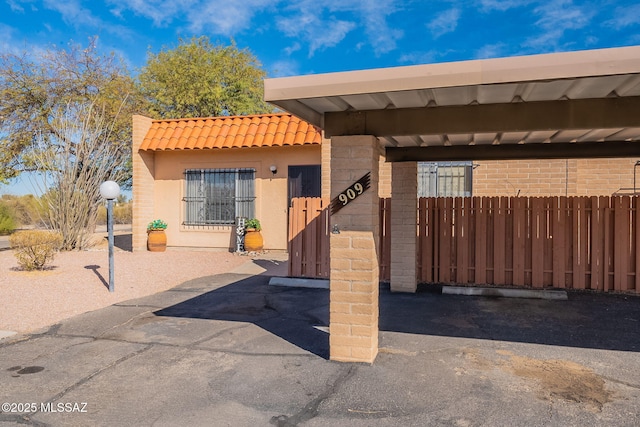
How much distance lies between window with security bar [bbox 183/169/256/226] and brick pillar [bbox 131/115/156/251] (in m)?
1.28

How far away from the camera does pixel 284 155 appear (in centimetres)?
1398

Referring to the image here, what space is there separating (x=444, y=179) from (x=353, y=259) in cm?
927

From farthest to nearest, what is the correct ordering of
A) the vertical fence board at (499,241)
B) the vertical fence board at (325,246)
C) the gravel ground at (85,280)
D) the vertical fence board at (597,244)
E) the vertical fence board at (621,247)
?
1. the vertical fence board at (325,246)
2. the vertical fence board at (499,241)
3. the vertical fence board at (597,244)
4. the vertical fence board at (621,247)
5. the gravel ground at (85,280)

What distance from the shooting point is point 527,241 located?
29.6ft

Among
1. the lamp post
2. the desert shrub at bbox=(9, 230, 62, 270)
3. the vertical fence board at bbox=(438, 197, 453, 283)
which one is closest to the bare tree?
the desert shrub at bbox=(9, 230, 62, 270)

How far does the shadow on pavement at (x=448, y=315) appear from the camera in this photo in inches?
226

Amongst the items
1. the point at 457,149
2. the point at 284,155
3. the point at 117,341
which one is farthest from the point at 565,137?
the point at 284,155

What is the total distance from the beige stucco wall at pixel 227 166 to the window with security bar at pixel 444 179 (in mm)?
3216

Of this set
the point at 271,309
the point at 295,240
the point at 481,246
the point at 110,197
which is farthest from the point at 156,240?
the point at 481,246

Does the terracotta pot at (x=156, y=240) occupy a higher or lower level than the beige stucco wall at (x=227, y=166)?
lower

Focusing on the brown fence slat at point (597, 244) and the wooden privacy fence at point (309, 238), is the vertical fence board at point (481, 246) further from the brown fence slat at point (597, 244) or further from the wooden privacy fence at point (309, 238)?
the wooden privacy fence at point (309, 238)

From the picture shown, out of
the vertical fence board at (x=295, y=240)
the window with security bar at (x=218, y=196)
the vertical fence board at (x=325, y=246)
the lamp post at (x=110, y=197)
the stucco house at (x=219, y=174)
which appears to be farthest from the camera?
the window with security bar at (x=218, y=196)

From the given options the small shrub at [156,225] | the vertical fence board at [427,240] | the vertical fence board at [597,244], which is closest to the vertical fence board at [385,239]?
the vertical fence board at [427,240]

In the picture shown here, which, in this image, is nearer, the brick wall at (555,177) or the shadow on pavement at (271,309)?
the shadow on pavement at (271,309)
